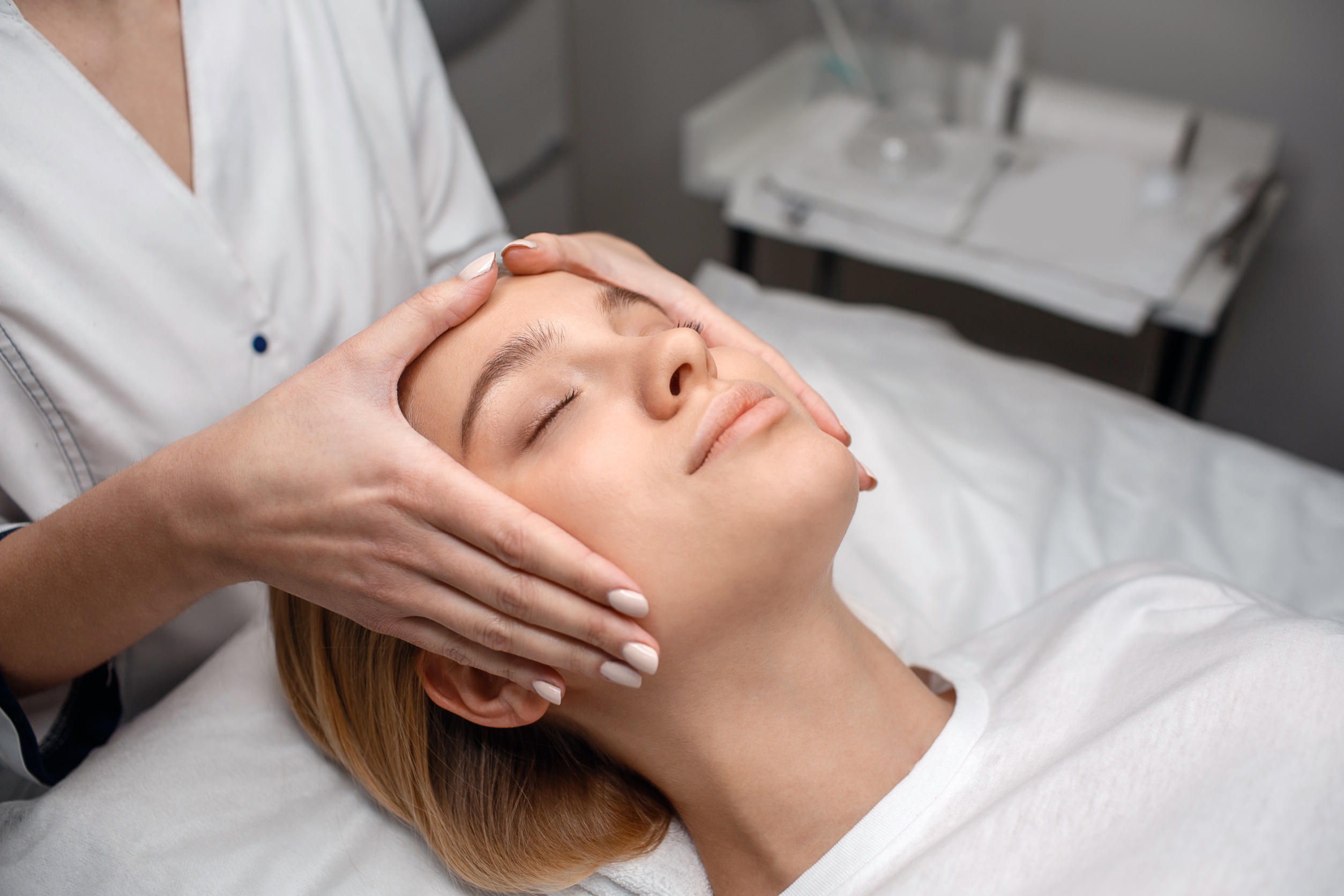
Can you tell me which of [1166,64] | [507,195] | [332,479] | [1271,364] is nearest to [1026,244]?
[1166,64]

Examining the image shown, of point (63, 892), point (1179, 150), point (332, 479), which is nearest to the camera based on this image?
point (332, 479)

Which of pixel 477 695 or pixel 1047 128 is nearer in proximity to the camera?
pixel 477 695

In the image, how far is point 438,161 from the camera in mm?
1254

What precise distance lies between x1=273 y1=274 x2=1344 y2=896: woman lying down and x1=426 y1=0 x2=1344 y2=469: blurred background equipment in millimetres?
1021

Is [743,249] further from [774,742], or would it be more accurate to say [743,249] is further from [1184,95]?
[774,742]

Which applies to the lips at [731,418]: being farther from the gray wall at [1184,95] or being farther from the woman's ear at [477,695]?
the gray wall at [1184,95]

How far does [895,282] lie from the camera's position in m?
2.40

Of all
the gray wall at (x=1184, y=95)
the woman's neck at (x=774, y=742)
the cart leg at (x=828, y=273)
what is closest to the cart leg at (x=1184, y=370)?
the gray wall at (x=1184, y=95)

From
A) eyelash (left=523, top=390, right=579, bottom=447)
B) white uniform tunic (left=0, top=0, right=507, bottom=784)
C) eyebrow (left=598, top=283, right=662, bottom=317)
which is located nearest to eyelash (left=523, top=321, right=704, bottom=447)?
eyelash (left=523, top=390, right=579, bottom=447)

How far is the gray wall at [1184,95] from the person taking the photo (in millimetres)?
1864

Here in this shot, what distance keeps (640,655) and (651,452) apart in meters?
0.16

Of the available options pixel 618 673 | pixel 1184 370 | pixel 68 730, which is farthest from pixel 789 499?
pixel 1184 370

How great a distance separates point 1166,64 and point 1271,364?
0.72 m

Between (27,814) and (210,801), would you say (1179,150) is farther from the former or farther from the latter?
(27,814)
